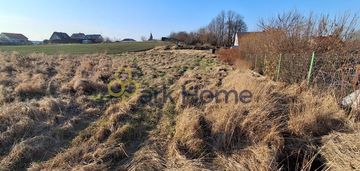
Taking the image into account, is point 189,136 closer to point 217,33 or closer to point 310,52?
point 310,52

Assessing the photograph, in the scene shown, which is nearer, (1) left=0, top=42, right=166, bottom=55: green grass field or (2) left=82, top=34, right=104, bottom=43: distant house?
(1) left=0, top=42, right=166, bottom=55: green grass field

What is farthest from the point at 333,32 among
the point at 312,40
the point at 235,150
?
the point at 235,150

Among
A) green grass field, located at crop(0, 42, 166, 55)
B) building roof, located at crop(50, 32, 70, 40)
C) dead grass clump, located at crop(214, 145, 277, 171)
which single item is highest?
building roof, located at crop(50, 32, 70, 40)

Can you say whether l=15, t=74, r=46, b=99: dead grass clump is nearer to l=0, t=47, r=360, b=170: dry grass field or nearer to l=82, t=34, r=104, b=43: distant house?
l=0, t=47, r=360, b=170: dry grass field

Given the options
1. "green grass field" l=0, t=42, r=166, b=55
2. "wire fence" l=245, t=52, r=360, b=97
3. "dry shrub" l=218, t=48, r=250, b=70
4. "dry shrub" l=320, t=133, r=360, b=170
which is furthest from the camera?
"green grass field" l=0, t=42, r=166, b=55

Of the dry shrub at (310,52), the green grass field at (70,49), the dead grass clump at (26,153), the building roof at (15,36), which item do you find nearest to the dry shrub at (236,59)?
the dry shrub at (310,52)

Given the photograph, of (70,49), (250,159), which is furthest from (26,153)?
(70,49)

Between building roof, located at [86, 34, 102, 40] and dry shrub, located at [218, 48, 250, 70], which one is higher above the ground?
building roof, located at [86, 34, 102, 40]

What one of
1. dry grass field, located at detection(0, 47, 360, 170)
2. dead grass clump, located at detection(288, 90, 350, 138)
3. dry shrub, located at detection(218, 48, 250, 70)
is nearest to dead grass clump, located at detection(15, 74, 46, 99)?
dry grass field, located at detection(0, 47, 360, 170)

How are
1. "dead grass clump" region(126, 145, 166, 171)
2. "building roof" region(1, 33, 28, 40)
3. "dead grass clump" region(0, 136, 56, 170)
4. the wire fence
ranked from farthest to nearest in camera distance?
"building roof" region(1, 33, 28, 40) → the wire fence → "dead grass clump" region(0, 136, 56, 170) → "dead grass clump" region(126, 145, 166, 171)

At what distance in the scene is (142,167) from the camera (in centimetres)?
313

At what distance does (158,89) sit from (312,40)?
17.5 ft

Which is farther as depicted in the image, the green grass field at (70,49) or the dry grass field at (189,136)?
the green grass field at (70,49)

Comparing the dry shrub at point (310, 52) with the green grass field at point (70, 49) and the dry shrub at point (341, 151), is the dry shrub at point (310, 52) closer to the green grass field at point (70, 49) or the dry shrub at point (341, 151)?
Result: the dry shrub at point (341, 151)
